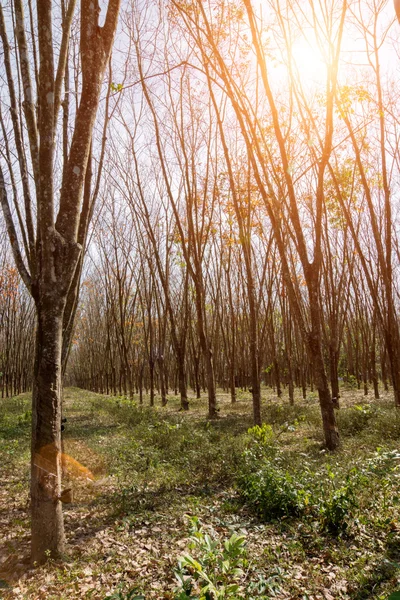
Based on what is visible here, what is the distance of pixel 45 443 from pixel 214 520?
2021 millimetres

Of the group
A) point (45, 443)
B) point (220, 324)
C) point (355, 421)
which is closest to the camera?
point (45, 443)

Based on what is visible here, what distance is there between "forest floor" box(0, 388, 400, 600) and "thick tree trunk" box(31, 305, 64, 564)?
0.23 metres

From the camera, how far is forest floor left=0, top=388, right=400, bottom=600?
2826mm

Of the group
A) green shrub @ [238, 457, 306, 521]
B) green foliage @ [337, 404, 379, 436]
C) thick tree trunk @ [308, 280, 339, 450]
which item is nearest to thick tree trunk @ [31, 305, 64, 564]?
green shrub @ [238, 457, 306, 521]

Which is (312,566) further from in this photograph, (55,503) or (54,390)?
(54,390)

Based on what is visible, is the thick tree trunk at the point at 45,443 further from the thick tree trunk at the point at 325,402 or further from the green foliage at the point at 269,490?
the thick tree trunk at the point at 325,402

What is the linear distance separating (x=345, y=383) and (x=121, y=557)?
18331 millimetres

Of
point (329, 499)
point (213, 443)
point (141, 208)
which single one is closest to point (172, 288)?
point (141, 208)

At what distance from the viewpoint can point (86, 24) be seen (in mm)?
3357

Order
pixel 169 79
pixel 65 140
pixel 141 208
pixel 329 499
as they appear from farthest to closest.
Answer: pixel 141 208, pixel 169 79, pixel 65 140, pixel 329 499

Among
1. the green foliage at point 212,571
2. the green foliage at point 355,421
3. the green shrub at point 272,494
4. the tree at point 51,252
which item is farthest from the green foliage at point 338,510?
the green foliage at point 355,421

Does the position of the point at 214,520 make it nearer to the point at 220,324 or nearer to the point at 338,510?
the point at 338,510

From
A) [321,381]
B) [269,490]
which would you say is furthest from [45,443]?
[321,381]

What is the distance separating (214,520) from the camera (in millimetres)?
3900
